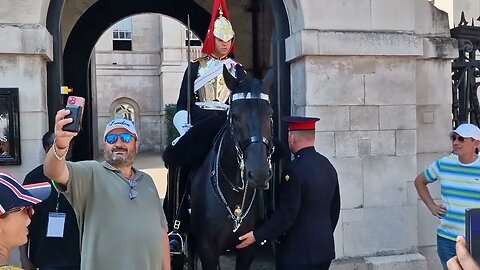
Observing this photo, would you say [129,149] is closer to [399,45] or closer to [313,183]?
[313,183]

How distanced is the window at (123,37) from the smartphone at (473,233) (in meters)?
33.1

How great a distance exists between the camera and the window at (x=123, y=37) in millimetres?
33406

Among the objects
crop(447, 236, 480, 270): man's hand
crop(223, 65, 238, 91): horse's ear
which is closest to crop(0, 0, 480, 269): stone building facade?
crop(223, 65, 238, 91): horse's ear

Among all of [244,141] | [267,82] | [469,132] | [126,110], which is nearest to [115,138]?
[244,141]

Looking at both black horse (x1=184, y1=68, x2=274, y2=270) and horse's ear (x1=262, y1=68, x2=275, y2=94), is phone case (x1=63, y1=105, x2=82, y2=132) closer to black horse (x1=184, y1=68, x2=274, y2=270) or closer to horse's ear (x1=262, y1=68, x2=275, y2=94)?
black horse (x1=184, y1=68, x2=274, y2=270)

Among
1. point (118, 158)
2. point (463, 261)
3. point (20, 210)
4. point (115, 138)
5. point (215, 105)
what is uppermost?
point (215, 105)

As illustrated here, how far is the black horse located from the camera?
3668mm

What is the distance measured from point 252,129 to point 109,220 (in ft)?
3.86

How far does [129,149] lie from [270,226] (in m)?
1.30

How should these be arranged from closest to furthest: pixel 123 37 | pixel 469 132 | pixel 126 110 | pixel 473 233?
pixel 473 233
pixel 469 132
pixel 126 110
pixel 123 37

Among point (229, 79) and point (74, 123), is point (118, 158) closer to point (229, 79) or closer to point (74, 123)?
point (74, 123)

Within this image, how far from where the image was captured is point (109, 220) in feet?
10.00

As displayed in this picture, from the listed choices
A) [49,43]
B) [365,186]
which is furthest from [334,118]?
[49,43]

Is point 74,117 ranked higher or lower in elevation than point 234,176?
higher
